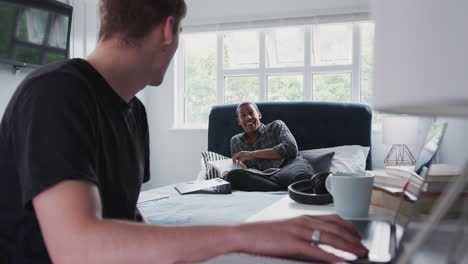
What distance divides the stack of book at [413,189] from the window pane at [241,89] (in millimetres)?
3568

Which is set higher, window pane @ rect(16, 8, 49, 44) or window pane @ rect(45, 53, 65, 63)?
window pane @ rect(16, 8, 49, 44)

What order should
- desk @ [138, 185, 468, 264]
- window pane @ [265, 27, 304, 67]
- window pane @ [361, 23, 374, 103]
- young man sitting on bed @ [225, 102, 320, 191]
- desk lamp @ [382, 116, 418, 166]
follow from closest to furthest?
desk @ [138, 185, 468, 264], young man sitting on bed @ [225, 102, 320, 191], desk lamp @ [382, 116, 418, 166], window pane @ [361, 23, 374, 103], window pane @ [265, 27, 304, 67]

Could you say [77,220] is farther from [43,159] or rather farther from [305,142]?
[305,142]

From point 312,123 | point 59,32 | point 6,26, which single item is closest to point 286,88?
point 312,123

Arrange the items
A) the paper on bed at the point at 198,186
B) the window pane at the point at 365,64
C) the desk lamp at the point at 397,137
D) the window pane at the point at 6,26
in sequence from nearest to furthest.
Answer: the paper on bed at the point at 198,186, the window pane at the point at 6,26, the desk lamp at the point at 397,137, the window pane at the point at 365,64

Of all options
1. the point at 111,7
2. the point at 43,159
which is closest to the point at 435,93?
the point at 43,159

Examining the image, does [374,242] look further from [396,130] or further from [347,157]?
[396,130]

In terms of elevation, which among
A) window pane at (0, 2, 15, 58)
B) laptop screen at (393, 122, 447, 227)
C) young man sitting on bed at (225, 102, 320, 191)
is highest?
window pane at (0, 2, 15, 58)

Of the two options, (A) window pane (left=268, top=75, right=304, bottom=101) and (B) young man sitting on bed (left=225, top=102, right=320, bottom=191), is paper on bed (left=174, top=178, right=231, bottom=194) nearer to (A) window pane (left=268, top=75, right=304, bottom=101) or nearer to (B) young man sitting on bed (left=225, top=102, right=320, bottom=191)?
(B) young man sitting on bed (left=225, top=102, right=320, bottom=191)

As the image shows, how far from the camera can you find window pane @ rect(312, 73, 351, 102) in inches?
164

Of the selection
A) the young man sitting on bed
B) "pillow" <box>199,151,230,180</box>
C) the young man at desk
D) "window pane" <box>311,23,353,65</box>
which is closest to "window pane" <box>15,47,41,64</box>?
"pillow" <box>199,151,230,180</box>

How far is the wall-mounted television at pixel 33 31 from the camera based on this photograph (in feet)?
9.24

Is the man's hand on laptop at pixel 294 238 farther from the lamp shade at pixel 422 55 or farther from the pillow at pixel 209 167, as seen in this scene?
the pillow at pixel 209 167

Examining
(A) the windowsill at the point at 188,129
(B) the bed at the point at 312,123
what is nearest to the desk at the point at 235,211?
(B) the bed at the point at 312,123
